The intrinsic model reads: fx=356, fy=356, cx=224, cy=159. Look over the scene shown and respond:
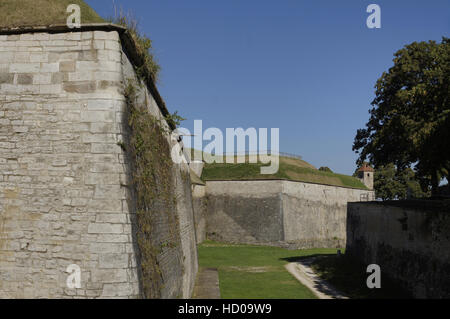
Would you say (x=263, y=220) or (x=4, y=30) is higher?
(x=4, y=30)

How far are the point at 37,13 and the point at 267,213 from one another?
2988cm

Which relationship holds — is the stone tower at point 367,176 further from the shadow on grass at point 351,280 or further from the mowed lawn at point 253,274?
the shadow on grass at point 351,280

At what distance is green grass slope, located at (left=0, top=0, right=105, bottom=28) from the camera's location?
6.70 m

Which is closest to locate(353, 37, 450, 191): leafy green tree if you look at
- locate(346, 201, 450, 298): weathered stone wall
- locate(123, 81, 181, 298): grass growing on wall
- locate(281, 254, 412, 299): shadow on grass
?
locate(346, 201, 450, 298): weathered stone wall

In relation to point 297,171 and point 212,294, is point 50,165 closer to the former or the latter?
point 212,294

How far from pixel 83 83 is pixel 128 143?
1.31 m

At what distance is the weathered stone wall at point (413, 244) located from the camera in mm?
11055

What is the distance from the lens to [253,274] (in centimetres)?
1888

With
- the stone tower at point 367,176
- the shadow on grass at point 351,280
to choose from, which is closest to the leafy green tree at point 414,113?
the shadow on grass at point 351,280

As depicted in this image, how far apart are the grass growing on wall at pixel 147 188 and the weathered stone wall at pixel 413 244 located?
8.39 m

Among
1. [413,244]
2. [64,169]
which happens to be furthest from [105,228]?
[413,244]

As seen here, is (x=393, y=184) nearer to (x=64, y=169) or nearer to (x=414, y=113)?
(x=414, y=113)

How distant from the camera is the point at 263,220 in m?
34.6
